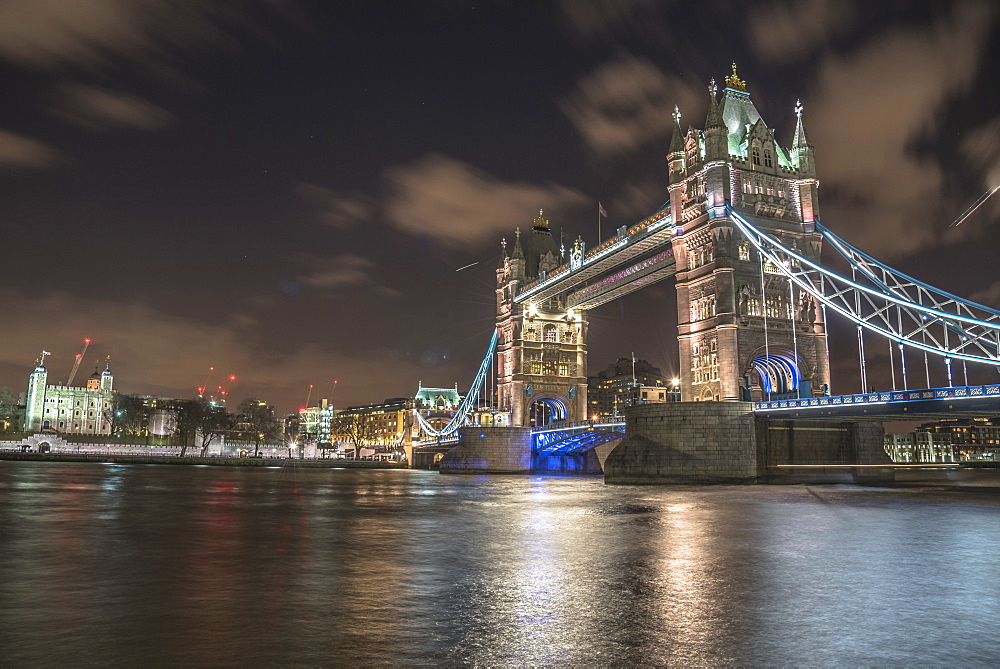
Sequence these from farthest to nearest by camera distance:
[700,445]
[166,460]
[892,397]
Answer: [166,460], [700,445], [892,397]

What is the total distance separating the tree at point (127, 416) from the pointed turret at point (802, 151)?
4868 inches

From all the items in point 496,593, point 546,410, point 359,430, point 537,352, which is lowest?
point 496,593

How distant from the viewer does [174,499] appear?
26.9 m

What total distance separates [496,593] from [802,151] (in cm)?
5040

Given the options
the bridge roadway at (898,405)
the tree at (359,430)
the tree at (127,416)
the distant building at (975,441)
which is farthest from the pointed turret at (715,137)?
the distant building at (975,441)

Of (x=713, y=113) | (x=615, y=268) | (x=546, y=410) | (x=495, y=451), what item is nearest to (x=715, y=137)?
(x=713, y=113)

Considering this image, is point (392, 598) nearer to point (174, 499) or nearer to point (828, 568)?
point (828, 568)

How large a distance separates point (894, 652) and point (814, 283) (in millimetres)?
45917

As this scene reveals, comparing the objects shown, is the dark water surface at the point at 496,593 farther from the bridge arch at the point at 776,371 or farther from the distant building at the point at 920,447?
the distant building at the point at 920,447

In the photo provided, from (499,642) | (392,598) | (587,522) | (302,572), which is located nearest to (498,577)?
(392,598)

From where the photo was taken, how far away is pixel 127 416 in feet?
450

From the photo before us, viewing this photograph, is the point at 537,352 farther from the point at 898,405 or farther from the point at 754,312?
the point at 898,405

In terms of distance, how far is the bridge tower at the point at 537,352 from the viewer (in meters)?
80.4

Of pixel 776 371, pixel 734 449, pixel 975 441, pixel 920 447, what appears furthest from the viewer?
pixel 975 441
